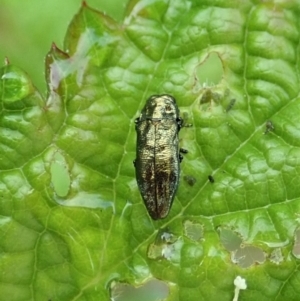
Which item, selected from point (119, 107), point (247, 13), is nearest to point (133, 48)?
point (119, 107)

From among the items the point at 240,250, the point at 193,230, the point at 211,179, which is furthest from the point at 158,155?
the point at 240,250

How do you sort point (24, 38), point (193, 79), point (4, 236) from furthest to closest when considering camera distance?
point (24, 38), point (193, 79), point (4, 236)

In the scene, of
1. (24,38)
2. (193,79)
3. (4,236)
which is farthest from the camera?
(24,38)

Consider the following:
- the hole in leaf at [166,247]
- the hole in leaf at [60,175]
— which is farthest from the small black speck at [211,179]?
the hole in leaf at [60,175]

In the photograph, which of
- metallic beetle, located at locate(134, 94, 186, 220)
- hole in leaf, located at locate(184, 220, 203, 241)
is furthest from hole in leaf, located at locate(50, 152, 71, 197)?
hole in leaf, located at locate(184, 220, 203, 241)

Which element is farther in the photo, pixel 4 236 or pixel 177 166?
pixel 177 166

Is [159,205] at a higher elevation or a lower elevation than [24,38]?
lower

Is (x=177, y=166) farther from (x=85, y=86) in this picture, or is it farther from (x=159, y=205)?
(x=85, y=86)

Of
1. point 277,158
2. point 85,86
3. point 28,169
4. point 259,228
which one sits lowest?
point 259,228
